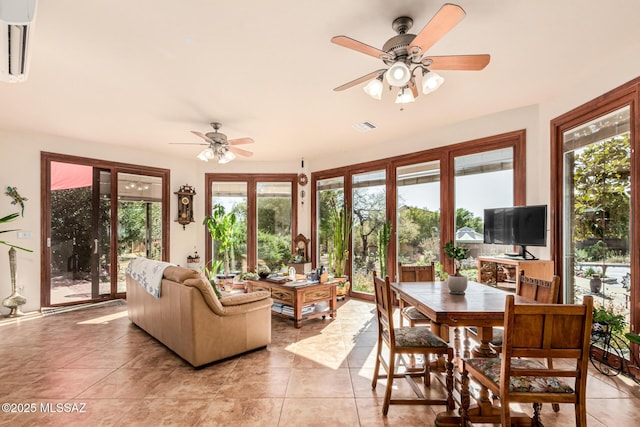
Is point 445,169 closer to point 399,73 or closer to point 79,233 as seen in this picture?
point 399,73

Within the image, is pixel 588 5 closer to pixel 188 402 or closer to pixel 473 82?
pixel 473 82

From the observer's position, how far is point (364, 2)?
2.05 metres

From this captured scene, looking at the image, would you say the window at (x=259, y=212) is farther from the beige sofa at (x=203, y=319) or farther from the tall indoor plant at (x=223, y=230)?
the beige sofa at (x=203, y=319)

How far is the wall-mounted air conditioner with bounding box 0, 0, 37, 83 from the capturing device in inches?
48.8

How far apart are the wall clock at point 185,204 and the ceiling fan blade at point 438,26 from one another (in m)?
5.53

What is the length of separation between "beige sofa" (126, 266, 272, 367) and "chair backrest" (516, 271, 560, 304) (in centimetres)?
235

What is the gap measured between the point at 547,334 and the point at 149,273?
3.56 m

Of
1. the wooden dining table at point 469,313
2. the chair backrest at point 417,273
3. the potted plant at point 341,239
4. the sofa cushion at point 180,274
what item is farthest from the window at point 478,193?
the sofa cushion at point 180,274

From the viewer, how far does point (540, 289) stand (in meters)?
2.44

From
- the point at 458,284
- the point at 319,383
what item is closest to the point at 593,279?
the point at 458,284

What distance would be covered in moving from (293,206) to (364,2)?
197 inches

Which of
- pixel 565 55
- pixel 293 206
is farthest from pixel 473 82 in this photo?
pixel 293 206

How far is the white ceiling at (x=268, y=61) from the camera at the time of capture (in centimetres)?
213

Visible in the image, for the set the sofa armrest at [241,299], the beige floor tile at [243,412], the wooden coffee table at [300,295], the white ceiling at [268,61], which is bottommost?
the beige floor tile at [243,412]
